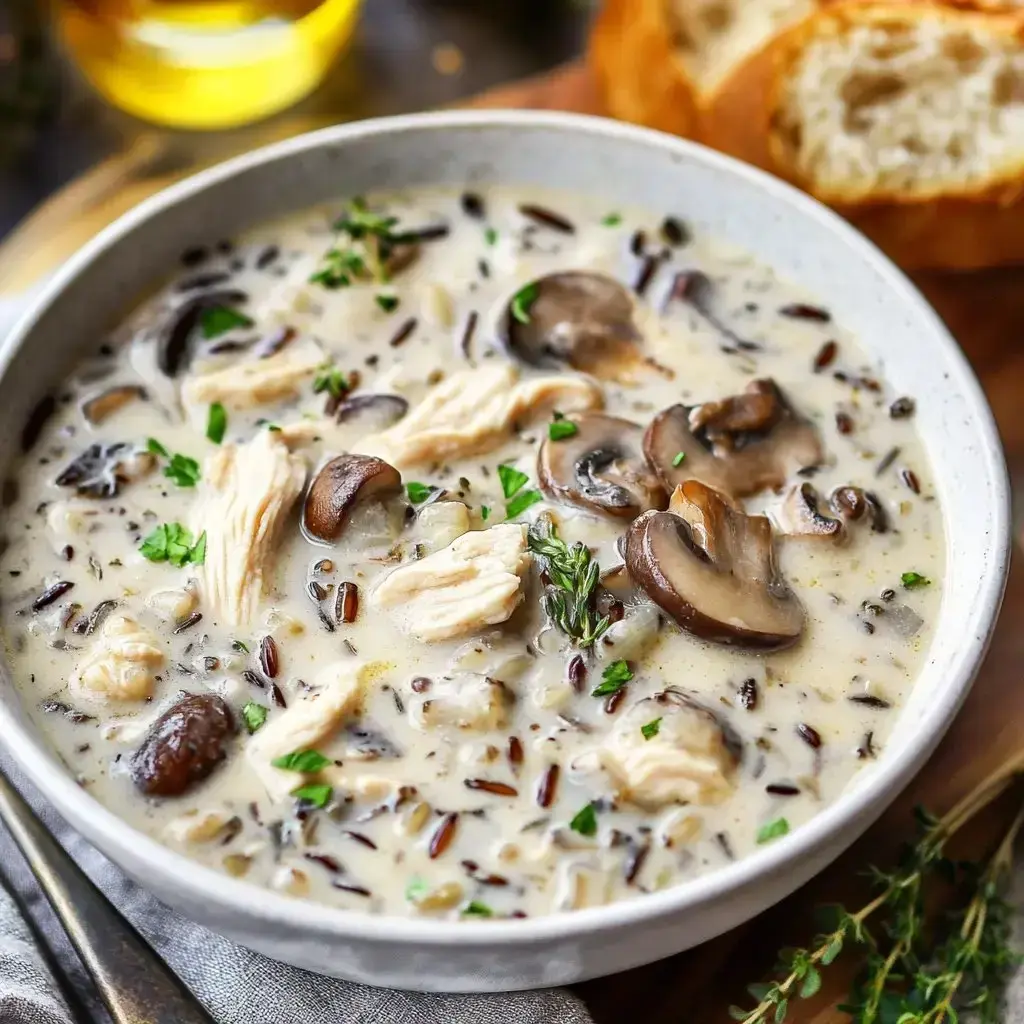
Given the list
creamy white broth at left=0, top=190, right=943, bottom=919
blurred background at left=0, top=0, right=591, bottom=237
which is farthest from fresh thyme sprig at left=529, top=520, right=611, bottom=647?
blurred background at left=0, top=0, right=591, bottom=237

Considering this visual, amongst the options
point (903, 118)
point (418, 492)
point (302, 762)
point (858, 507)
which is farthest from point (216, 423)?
point (903, 118)

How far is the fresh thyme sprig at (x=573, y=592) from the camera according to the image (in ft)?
8.68

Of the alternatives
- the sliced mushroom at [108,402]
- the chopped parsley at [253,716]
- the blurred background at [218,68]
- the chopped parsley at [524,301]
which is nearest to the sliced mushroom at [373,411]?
the chopped parsley at [524,301]

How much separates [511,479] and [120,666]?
34.8 inches

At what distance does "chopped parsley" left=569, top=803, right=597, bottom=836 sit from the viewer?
8.04 feet

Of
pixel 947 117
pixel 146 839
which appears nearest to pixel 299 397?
pixel 146 839

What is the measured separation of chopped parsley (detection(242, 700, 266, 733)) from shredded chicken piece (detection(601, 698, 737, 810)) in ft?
2.09

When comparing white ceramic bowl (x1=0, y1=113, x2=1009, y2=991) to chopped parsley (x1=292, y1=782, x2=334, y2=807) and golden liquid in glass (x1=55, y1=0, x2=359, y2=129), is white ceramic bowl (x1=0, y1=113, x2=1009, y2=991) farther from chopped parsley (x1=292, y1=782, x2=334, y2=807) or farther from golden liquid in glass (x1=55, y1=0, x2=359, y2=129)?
golden liquid in glass (x1=55, y1=0, x2=359, y2=129)

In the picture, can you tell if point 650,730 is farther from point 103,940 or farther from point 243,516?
point 103,940

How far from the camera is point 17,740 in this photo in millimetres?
2420

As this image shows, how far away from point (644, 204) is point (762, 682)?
1.45 metres

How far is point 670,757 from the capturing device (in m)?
2.47

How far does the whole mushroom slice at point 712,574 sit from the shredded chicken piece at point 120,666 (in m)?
0.94

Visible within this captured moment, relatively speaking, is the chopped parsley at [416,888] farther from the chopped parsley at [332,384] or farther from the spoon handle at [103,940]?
the chopped parsley at [332,384]
